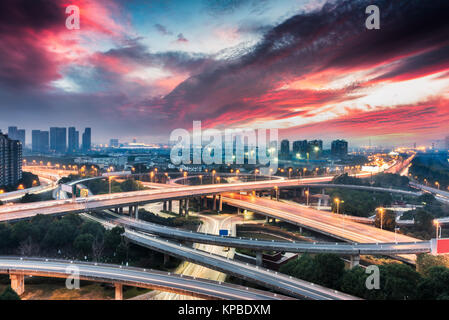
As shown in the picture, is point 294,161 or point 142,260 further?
point 294,161

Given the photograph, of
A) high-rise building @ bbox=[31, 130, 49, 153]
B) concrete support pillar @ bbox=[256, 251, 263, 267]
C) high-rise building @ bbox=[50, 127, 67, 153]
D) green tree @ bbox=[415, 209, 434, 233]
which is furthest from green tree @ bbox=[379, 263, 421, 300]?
high-rise building @ bbox=[50, 127, 67, 153]

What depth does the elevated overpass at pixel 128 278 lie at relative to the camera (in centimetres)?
1296

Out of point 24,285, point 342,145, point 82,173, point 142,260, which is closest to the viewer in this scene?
point 24,285

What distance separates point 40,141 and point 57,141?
25.2ft

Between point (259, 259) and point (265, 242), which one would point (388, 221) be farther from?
point (259, 259)

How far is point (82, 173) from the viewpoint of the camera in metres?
68.1

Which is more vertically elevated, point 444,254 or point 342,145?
point 342,145

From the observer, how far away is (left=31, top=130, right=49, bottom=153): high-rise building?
13438cm

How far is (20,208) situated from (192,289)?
Answer: 73.3 ft

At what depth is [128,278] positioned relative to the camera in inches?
559

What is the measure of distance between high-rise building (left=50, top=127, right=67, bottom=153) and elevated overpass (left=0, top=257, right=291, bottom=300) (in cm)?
14717
